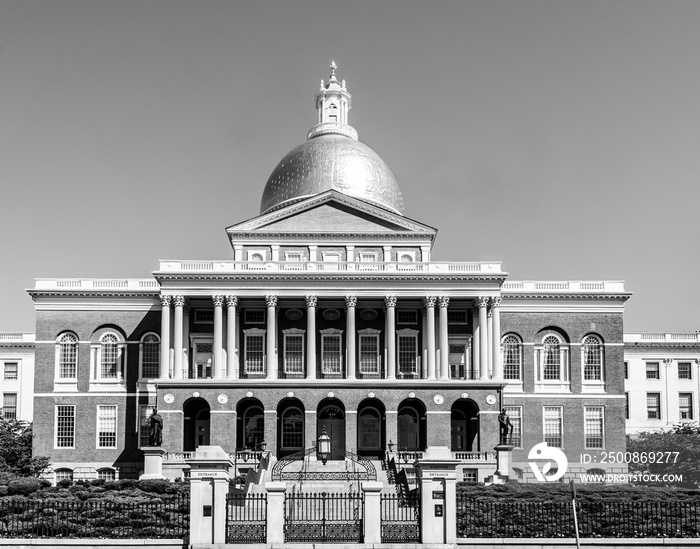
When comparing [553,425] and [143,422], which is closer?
[143,422]

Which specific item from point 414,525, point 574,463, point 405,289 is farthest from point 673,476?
point 414,525

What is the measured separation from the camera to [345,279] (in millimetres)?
69250

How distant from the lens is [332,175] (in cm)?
7781

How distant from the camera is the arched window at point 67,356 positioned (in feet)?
237

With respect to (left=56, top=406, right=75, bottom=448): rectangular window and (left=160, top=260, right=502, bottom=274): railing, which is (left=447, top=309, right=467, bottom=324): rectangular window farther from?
(left=56, top=406, right=75, bottom=448): rectangular window

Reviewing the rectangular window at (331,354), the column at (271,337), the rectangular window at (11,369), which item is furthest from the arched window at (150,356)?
the rectangular window at (11,369)

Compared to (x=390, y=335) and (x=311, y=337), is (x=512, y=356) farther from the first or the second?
(x=311, y=337)

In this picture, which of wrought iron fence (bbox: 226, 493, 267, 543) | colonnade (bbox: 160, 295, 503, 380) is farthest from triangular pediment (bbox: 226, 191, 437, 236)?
wrought iron fence (bbox: 226, 493, 267, 543)

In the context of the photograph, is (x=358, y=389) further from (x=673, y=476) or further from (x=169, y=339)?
(x=673, y=476)

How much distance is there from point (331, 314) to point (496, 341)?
10.6m

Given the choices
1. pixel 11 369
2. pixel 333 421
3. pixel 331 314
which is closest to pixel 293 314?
pixel 331 314

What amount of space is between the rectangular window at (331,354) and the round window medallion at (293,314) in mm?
2081

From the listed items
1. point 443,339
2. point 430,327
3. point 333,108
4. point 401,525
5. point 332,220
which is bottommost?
point 401,525

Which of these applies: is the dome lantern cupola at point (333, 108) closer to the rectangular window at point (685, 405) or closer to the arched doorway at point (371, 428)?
the arched doorway at point (371, 428)
